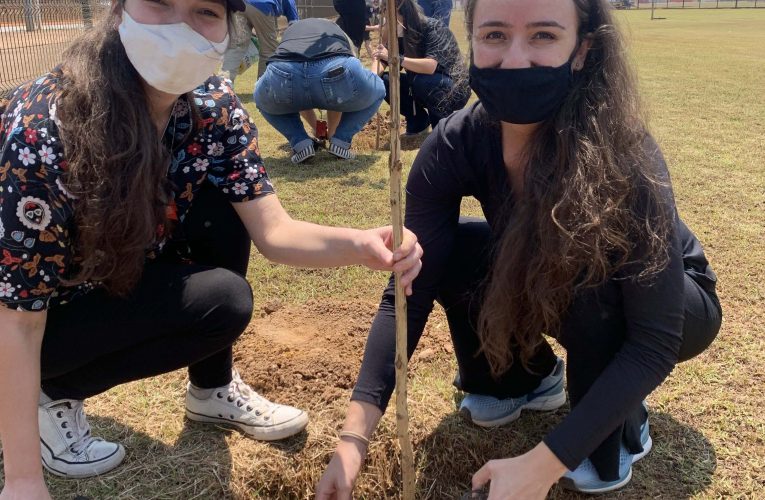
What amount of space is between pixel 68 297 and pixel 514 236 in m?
1.05

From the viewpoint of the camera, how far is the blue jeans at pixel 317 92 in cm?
476

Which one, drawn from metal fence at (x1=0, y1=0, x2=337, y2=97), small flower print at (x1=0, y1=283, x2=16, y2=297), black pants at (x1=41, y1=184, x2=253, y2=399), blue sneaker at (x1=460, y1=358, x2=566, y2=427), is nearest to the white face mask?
black pants at (x1=41, y1=184, x2=253, y2=399)

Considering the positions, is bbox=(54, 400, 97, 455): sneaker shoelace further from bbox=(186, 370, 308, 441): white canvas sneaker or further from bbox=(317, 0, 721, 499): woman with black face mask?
bbox=(317, 0, 721, 499): woman with black face mask

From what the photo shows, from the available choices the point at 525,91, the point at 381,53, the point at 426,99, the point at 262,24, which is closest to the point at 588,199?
the point at 525,91

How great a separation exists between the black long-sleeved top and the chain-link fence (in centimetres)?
553

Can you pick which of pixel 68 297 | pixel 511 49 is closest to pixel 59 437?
pixel 68 297

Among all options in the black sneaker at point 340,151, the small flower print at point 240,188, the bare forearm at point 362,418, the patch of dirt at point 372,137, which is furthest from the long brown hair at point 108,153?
the patch of dirt at point 372,137

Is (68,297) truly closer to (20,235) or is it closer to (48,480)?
(20,235)

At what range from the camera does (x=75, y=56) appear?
1537 millimetres

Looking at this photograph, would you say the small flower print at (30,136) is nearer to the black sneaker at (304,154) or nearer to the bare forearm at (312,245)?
the bare forearm at (312,245)

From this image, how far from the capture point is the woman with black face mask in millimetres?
1522

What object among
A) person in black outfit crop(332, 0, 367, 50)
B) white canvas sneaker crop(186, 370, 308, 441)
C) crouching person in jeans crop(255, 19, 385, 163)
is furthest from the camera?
person in black outfit crop(332, 0, 367, 50)

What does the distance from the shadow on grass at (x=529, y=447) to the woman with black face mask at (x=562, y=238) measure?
10cm

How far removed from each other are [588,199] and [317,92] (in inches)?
140
